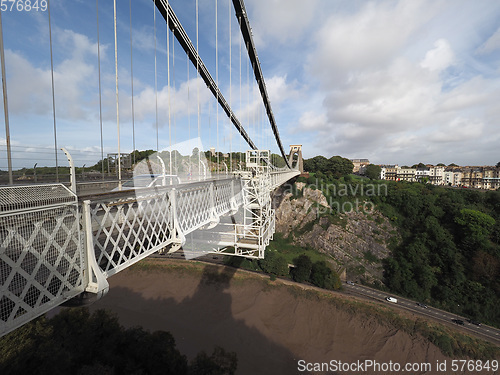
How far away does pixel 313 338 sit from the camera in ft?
52.2

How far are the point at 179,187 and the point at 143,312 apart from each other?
16865 millimetres

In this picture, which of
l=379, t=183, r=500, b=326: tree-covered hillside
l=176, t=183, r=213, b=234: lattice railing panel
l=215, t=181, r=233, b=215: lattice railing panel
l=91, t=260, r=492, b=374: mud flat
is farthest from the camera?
l=379, t=183, r=500, b=326: tree-covered hillside

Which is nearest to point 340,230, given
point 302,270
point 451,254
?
point 302,270

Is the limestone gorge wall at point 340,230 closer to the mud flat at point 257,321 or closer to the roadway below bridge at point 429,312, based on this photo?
the roadway below bridge at point 429,312

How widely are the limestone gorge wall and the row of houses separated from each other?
3081cm

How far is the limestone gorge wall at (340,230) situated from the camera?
25.1 m

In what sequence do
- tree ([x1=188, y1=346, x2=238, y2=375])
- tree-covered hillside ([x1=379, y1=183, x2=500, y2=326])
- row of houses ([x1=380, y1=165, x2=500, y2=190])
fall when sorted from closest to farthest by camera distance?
tree ([x1=188, y1=346, x2=238, y2=375]), tree-covered hillside ([x1=379, y1=183, x2=500, y2=326]), row of houses ([x1=380, y1=165, x2=500, y2=190])

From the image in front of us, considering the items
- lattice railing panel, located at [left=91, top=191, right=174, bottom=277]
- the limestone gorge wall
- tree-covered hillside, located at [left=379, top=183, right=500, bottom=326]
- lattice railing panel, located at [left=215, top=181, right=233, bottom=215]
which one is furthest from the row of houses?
lattice railing panel, located at [left=91, top=191, right=174, bottom=277]

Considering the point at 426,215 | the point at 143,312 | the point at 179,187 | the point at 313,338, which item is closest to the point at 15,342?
the point at 143,312

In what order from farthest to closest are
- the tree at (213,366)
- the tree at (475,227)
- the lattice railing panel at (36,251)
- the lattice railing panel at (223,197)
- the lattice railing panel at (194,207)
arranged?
1. the tree at (475,227)
2. the tree at (213,366)
3. the lattice railing panel at (223,197)
4. the lattice railing panel at (194,207)
5. the lattice railing panel at (36,251)

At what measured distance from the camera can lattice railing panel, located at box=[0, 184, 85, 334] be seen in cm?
→ 265

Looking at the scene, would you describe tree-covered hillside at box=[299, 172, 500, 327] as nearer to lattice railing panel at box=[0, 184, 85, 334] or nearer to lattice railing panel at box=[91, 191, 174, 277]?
lattice railing panel at box=[91, 191, 174, 277]

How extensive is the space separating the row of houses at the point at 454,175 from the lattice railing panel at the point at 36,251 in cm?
6228

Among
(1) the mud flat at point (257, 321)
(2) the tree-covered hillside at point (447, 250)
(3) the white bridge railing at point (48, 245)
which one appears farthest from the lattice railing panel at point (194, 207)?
(2) the tree-covered hillside at point (447, 250)
